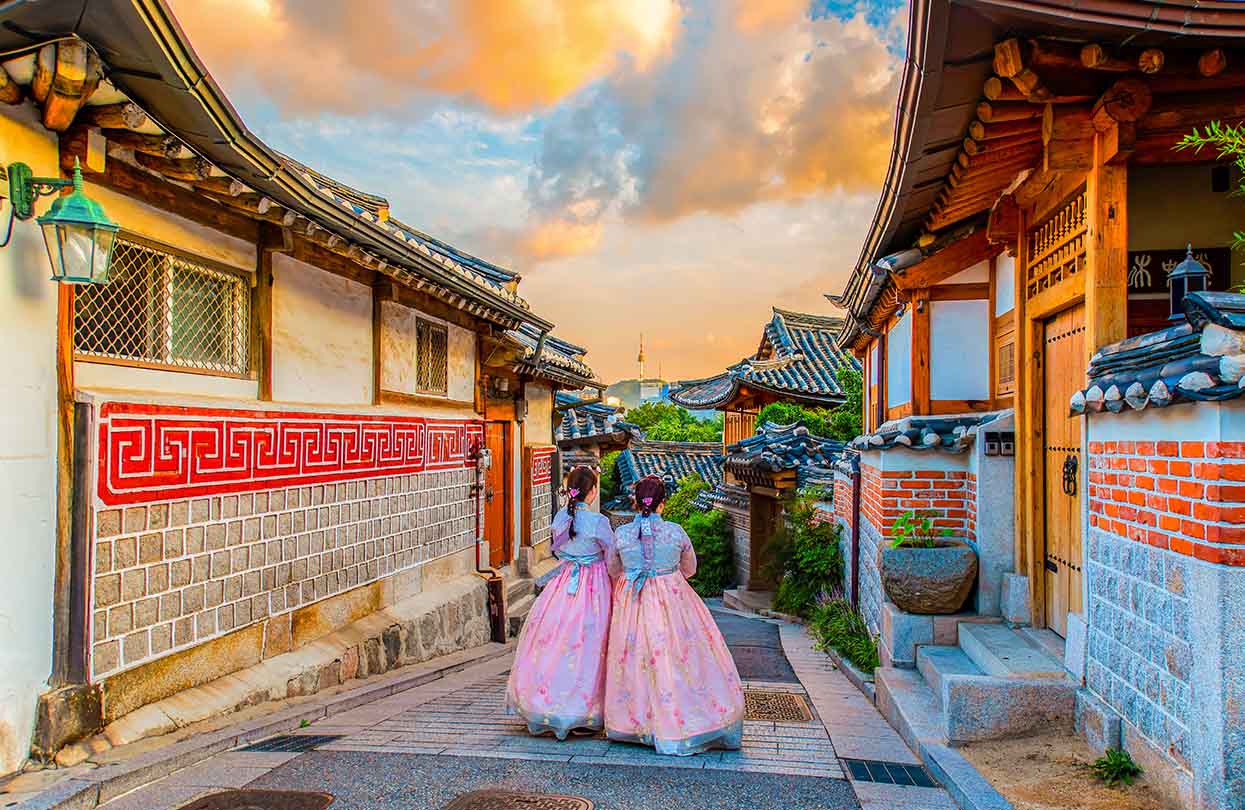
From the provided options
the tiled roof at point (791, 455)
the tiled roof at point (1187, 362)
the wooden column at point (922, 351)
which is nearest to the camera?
the tiled roof at point (1187, 362)

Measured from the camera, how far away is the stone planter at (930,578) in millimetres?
6430

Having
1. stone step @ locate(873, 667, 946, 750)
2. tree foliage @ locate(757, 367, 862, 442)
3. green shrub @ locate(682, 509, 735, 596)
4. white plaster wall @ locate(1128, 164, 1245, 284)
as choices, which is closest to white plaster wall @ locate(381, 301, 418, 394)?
stone step @ locate(873, 667, 946, 750)

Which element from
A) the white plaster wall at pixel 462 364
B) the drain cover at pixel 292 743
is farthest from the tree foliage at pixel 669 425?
the drain cover at pixel 292 743

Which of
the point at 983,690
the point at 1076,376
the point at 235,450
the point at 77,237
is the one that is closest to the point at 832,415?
the point at 1076,376

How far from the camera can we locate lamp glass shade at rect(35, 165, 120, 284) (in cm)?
412

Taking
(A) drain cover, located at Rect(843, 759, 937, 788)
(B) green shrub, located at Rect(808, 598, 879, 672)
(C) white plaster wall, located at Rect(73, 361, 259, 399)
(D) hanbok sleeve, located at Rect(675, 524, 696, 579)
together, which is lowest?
(B) green shrub, located at Rect(808, 598, 879, 672)

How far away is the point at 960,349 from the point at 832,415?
11892 mm

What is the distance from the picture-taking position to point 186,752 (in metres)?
4.77

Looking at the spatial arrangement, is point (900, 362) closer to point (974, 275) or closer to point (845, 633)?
point (974, 275)

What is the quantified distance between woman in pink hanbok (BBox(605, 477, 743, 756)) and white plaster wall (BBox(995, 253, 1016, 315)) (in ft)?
12.7

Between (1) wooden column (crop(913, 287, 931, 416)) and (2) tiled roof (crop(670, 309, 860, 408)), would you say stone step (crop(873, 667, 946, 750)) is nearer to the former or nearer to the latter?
(1) wooden column (crop(913, 287, 931, 416))

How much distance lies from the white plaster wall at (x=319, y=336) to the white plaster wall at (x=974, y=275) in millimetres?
5862

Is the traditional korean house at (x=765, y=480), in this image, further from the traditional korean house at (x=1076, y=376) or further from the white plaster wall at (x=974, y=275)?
the traditional korean house at (x=1076, y=376)

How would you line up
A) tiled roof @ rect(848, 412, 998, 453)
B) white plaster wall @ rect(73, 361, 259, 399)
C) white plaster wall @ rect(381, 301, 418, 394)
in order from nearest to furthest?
white plaster wall @ rect(73, 361, 259, 399) < tiled roof @ rect(848, 412, 998, 453) < white plaster wall @ rect(381, 301, 418, 394)
